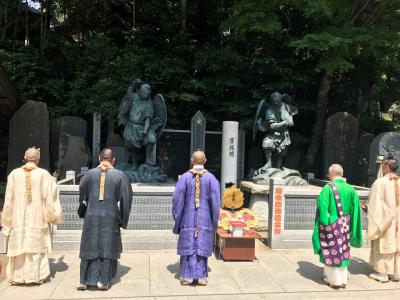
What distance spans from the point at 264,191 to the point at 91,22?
10.9m

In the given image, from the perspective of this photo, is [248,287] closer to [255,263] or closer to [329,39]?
[255,263]

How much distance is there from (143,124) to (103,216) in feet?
15.2

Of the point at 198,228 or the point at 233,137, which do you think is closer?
the point at 198,228

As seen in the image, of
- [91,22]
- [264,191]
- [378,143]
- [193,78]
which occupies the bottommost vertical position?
[264,191]

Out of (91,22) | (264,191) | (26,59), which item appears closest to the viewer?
(264,191)

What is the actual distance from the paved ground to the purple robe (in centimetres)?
56

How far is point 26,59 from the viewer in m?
14.2

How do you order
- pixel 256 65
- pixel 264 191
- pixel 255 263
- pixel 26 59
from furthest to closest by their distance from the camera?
1. pixel 26 59
2. pixel 256 65
3. pixel 264 191
4. pixel 255 263

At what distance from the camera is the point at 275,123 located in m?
9.48

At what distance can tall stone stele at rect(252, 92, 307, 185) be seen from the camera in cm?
948

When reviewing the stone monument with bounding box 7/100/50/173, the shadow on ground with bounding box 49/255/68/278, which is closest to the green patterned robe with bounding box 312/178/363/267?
the shadow on ground with bounding box 49/255/68/278

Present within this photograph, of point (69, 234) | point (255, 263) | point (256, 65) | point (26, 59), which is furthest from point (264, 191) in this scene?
point (26, 59)

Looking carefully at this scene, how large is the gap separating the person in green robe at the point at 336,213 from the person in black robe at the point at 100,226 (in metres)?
2.62

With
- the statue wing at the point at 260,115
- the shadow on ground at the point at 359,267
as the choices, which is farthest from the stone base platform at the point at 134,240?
the statue wing at the point at 260,115
